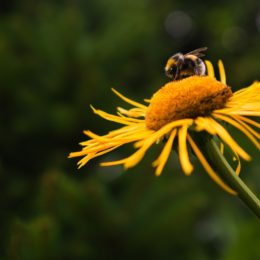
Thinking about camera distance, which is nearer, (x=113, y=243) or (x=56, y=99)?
(x=113, y=243)

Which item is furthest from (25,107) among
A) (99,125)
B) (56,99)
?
(99,125)

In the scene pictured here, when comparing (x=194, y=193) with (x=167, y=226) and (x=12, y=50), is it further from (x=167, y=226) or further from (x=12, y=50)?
(x=12, y=50)

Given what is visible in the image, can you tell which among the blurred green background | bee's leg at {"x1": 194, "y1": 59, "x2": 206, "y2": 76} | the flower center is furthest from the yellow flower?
the blurred green background

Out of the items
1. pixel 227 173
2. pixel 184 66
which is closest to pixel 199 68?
pixel 184 66

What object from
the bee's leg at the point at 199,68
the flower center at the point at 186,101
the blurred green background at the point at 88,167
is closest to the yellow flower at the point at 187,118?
the flower center at the point at 186,101

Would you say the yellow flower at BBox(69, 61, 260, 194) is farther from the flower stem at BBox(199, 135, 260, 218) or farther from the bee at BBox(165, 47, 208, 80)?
the bee at BBox(165, 47, 208, 80)
